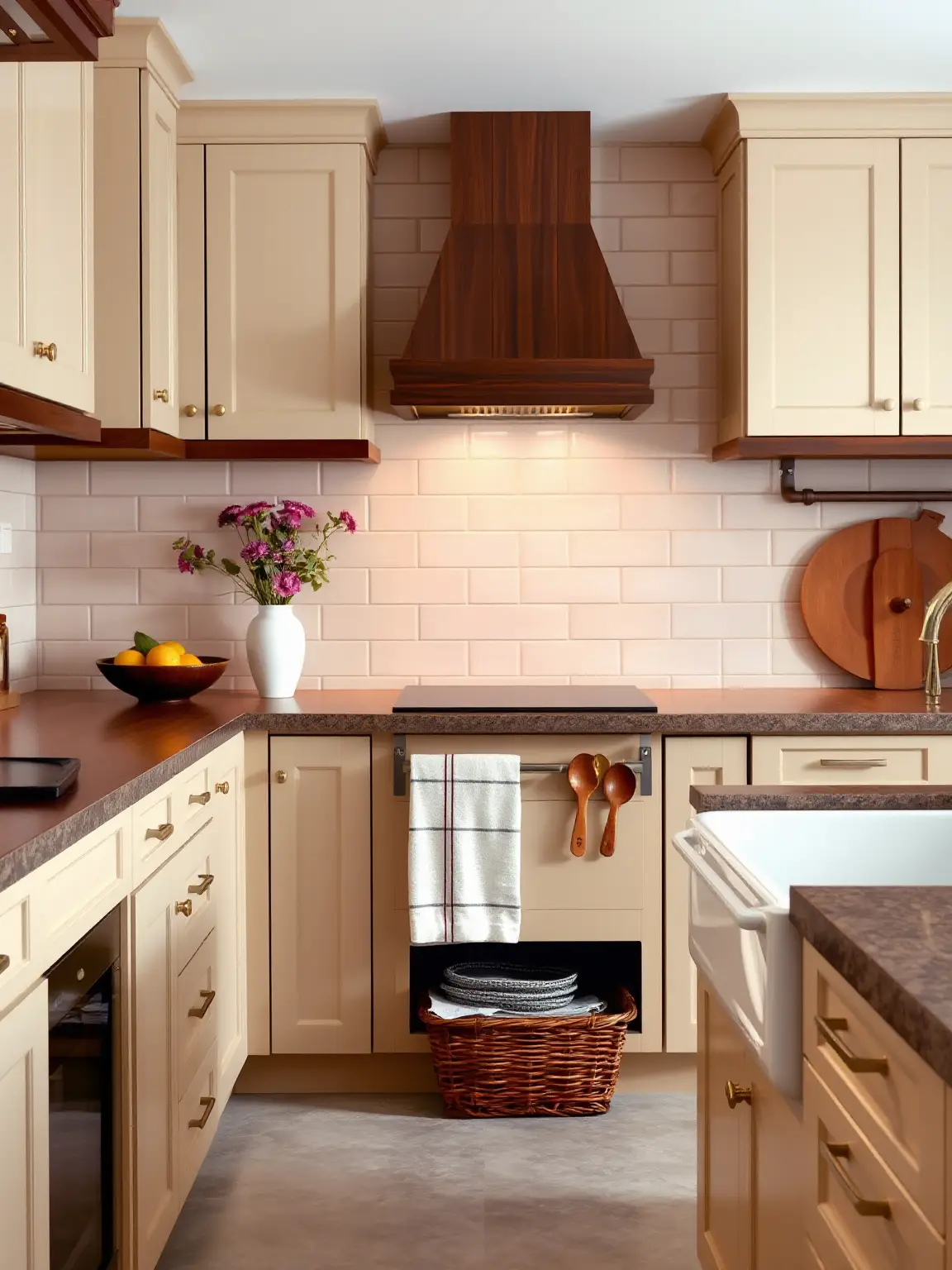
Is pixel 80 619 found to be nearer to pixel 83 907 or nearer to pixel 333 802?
pixel 333 802

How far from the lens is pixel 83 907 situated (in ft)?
5.57

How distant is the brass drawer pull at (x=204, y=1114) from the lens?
2386 millimetres

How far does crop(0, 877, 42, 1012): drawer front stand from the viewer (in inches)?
54.1

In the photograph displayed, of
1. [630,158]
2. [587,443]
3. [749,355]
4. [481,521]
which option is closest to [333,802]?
[481,521]

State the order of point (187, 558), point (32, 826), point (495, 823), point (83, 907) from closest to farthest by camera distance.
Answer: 1. point (32, 826)
2. point (83, 907)
3. point (495, 823)
4. point (187, 558)

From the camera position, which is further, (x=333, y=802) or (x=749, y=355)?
(x=749, y=355)

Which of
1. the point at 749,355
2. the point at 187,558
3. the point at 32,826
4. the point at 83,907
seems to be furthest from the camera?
the point at 187,558

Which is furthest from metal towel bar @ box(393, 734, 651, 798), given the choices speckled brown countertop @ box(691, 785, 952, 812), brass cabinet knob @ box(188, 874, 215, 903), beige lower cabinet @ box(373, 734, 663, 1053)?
Answer: speckled brown countertop @ box(691, 785, 952, 812)

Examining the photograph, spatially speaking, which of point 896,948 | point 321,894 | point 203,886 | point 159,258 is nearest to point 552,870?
point 321,894

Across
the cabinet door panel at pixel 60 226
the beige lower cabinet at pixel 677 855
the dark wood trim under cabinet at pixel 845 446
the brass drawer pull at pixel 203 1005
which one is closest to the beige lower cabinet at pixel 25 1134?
the brass drawer pull at pixel 203 1005

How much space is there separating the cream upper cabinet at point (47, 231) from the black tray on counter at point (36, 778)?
67cm

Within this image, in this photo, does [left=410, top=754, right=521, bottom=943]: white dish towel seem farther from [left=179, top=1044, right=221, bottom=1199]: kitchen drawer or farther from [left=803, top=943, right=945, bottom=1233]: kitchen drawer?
[left=803, top=943, right=945, bottom=1233]: kitchen drawer

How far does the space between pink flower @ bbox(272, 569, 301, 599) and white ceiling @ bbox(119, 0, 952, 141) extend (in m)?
1.26

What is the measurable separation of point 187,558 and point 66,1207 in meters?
2.07
